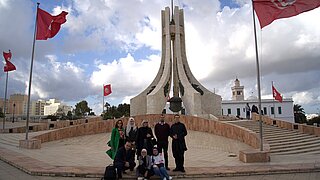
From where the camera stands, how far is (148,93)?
27203mm

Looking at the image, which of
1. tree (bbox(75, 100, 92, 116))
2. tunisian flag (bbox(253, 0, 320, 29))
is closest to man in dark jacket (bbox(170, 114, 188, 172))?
tunisian flag (bbox(253, 0, 320, 29))

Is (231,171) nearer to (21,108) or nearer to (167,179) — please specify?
(167,179)

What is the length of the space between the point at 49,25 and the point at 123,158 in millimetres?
6430

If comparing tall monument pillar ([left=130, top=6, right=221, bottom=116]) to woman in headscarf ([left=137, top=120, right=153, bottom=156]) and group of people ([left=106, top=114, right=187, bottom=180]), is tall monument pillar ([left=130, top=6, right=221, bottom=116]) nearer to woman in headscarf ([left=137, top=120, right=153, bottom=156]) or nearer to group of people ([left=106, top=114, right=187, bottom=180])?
group of people ([left=106, top=114, right=187, bottom=180])

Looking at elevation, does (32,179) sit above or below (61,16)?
below

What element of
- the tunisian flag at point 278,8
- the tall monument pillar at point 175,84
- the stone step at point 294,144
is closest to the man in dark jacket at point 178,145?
the tunisian flag at point 278,8

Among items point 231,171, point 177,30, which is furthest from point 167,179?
point 177,30

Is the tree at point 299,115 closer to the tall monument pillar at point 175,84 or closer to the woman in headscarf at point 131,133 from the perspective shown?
the tall monument pillar at point 175,84

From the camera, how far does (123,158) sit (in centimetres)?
529

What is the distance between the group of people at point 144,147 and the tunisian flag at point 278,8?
3.81 meters

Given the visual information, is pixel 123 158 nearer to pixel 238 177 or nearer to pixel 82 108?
pixel 238 177

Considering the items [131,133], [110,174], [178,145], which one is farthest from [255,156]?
[110,174]

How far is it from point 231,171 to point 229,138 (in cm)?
642

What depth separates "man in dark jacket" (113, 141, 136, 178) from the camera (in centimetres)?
513
